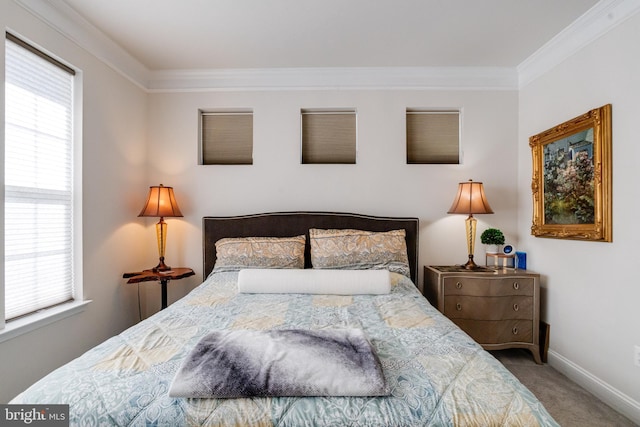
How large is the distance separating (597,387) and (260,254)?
2.57 m

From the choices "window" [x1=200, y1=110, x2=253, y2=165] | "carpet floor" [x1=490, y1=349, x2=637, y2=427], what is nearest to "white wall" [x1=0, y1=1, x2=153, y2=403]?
"window" [x1=200, y1=110, x2=253, y2=165]

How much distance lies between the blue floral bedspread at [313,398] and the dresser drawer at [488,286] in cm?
109

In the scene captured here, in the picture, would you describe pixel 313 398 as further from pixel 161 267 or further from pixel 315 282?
pixel 161 267

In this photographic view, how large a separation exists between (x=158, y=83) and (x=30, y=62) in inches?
47.2

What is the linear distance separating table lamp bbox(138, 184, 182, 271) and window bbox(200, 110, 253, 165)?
0.53m

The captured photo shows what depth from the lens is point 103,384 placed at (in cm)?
102

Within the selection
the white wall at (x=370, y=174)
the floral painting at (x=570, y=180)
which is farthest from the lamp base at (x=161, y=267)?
the floral painting at (x=570, y=180)

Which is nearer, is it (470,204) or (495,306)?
(495,306)

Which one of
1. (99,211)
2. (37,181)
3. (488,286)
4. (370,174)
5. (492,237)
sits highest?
(370,174)

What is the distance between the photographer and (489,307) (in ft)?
8.36

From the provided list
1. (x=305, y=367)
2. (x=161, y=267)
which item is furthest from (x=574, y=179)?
(x=161, y=267)

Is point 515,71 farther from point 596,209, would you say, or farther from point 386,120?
point 596,209

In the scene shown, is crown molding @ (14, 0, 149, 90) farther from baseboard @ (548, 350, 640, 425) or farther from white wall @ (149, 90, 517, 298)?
baseboard @ (548, 350, 640, 425)

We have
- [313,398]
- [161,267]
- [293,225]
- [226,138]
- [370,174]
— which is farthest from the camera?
[226,138]
